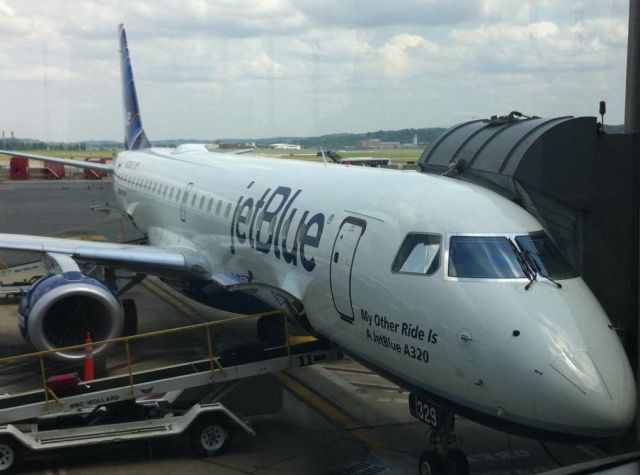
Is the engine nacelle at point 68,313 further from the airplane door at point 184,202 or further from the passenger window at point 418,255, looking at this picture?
the passenger window at point 418,255

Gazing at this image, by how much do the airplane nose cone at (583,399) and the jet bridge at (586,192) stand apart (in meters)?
2.11

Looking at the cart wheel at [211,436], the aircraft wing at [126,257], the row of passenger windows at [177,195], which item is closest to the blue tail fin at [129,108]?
the row of passenger windows at [177,195]

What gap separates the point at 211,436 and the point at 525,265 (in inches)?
161

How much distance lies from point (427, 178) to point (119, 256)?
21.5 feet

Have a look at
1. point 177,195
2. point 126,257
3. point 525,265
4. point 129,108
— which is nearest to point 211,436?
point 525,265

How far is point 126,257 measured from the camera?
12.9m

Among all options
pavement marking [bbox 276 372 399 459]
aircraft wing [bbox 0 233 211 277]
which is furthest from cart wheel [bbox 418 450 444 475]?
aircraft wing [bbox 0 233 211 277]

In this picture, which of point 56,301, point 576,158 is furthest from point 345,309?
point 56,301

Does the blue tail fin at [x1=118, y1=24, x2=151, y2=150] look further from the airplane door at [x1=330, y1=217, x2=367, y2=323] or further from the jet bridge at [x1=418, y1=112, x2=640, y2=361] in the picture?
the jet bridge at [x1=418, y1=112, x2=640, y2=361]

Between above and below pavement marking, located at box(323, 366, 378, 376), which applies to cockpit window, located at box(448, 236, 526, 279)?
above

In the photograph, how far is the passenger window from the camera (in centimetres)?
670

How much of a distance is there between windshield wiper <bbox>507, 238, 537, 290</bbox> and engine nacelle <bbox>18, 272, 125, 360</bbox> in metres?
6.47

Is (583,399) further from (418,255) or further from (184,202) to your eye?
(184,202)

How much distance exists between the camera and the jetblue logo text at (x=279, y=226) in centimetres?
877
